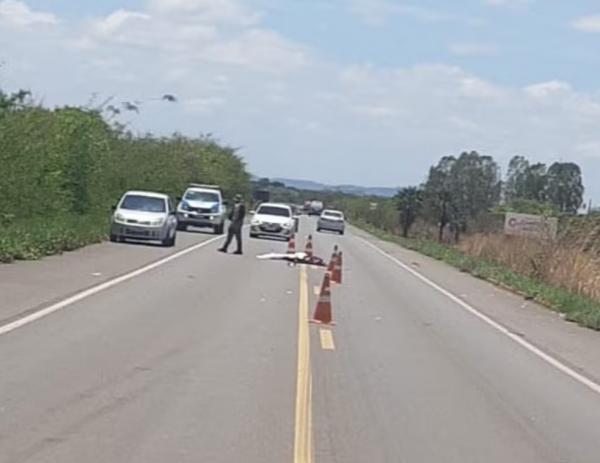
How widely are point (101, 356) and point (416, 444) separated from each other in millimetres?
4811

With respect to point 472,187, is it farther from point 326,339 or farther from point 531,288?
point 326,339

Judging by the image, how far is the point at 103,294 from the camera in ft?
70.4

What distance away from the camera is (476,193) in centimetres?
8019

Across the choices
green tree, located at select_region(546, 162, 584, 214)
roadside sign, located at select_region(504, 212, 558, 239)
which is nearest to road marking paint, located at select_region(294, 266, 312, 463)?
roadside sign, located at select_region(504, 212, 558, 239)

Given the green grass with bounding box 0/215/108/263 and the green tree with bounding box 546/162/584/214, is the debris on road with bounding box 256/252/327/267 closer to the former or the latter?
the green grass with bounding box 0/215/108/263

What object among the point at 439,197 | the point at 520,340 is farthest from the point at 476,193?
the point at 520,340

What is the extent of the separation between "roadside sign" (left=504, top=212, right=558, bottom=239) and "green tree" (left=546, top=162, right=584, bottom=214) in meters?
25.3

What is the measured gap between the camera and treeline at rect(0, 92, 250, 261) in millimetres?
31281

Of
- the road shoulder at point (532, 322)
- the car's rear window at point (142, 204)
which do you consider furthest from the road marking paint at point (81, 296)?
the road shoulder at point (532, 322)

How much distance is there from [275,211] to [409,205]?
29.2 meters

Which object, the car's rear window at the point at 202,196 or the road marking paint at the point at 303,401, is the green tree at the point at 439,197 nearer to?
the car's rear window at the point at 202,196

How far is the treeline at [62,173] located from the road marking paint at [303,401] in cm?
1197

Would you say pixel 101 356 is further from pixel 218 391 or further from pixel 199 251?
pixel 199 251

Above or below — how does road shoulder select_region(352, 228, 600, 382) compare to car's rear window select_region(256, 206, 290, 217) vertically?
below
